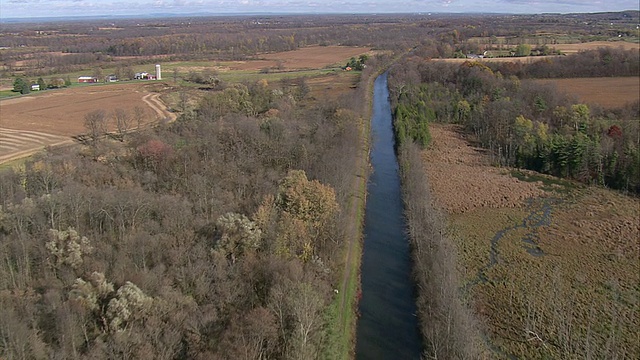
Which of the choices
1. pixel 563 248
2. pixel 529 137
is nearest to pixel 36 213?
pixel 563 248

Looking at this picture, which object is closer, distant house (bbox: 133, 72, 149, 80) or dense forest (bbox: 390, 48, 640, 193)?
dense forest (bbox: 390, 48, 640, 193)

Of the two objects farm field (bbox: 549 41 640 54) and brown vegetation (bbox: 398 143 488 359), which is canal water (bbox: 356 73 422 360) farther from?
farm field (bbox: 549 41 640 54)

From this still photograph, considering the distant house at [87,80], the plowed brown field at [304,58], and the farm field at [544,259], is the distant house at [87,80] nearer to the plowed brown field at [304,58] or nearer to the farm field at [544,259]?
the plowed brown field at [304,58]

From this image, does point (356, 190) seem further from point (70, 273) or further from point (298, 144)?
point (70, 273)

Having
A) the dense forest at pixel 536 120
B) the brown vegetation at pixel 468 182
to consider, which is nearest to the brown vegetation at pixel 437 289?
the brown vegetation at pixel 468 182

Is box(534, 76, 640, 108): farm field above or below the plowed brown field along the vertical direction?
below

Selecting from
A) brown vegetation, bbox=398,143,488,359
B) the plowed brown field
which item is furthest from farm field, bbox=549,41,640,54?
the plowed brown field

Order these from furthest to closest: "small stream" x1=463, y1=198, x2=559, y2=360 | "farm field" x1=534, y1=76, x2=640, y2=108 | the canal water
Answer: "small stream" x1=463, y1=198, x2=559, y2=360
the canal water
"farm field" x1=534, y1=76, x2=640, y2=108

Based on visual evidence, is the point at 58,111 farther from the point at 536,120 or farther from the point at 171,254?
the point at 536,120
